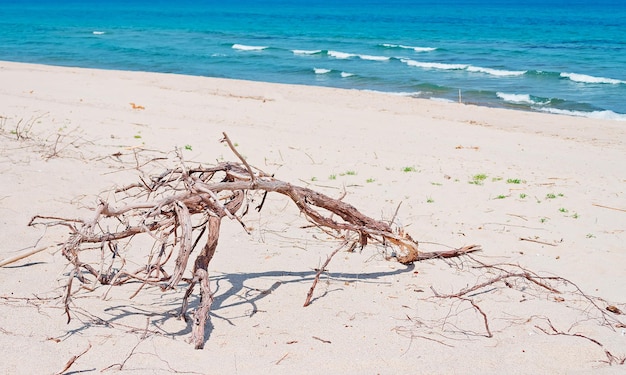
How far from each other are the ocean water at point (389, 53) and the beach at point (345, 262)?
386 inches

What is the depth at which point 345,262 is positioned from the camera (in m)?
5.48

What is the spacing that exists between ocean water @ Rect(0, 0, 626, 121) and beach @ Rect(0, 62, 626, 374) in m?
9.81

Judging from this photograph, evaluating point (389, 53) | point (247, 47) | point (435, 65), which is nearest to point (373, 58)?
point (389, 53)

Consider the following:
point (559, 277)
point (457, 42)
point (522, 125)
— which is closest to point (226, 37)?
point (457, 42)

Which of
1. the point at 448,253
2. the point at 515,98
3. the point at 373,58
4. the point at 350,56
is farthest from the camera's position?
the point at 350,56

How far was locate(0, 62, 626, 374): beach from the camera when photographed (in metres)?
3.89

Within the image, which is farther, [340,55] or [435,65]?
[340,55]

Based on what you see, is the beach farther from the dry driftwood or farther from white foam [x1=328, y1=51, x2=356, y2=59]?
white foam [x1=328, y1=51, x2=356, y2=59]

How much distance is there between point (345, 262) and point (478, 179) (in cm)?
368

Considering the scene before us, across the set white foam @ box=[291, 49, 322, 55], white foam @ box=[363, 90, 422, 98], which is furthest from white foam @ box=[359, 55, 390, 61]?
white foam @ box=[363, 90, 422, 98]

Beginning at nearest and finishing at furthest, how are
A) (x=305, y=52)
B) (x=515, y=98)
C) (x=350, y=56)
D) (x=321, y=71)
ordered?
(x=515, y=98) → (x=321, y=71) → (x=350, y=56) → (x=305, y=52)

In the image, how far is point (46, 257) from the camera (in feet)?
17.3

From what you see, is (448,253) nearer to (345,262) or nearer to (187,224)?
(345,262)

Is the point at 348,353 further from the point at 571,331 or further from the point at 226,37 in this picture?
the point at 226,37
